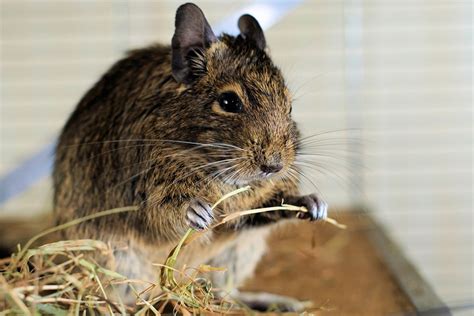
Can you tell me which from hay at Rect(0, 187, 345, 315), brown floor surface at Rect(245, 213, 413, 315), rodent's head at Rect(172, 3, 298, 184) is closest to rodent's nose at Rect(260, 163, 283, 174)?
rodent's head at Rect(172, 3, 298, 184)

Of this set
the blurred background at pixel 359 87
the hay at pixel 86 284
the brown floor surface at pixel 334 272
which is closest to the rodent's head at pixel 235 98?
the hay at pixel 86 284

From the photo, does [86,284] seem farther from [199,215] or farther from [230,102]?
[230,102]

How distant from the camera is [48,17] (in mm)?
5055

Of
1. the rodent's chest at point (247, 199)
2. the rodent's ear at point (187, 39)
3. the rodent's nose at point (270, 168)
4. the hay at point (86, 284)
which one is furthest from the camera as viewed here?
the rodent's chest at point (247, 199)

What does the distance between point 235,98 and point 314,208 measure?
444 millimetres

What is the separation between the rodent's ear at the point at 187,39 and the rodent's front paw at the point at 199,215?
1.51 ft

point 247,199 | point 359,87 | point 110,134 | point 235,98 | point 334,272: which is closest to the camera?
point 235,98

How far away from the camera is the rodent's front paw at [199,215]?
2092mm

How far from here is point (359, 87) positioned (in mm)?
5219

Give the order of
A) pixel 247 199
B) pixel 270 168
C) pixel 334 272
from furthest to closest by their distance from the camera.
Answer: pixel 334 272
pixel 247 199
pixel 270 168

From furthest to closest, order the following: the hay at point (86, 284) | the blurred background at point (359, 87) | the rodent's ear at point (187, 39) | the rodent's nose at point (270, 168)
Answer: the blurred background at point (359, 87) → the rodent's ear at point (187, 39) → the rodent's nose at point (270, 168) → the hay at point (86, 284)

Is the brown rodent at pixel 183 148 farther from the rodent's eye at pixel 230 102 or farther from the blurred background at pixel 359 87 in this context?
the blurred background at pixel 359 87

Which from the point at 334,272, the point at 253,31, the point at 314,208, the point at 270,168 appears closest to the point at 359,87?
the point at 334,272

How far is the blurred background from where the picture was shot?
500 cm
